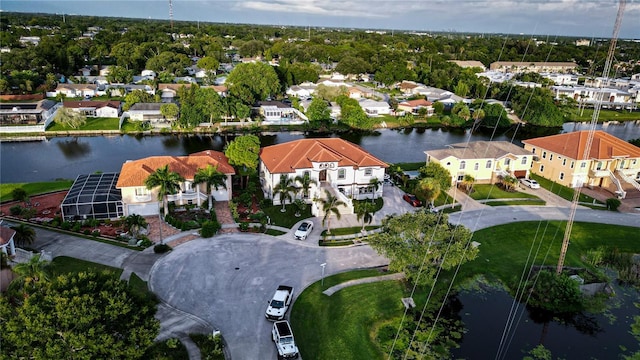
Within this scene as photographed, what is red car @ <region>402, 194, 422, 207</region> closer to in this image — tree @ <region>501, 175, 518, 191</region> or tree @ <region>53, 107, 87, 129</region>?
tree @ <region>501, 175, 518, 191</region>

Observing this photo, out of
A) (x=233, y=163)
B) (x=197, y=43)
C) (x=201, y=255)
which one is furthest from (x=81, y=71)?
(x=201, y=255)

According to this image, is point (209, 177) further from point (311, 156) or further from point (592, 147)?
point (592, 147)

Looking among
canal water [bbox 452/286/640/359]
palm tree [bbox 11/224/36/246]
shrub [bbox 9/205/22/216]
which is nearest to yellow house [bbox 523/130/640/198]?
canal water [bbox 452/286/640/359]

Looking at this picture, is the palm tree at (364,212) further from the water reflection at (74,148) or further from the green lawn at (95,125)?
the green lawn at (95,125)

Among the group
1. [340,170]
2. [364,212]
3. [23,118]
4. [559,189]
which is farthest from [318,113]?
[23,118]

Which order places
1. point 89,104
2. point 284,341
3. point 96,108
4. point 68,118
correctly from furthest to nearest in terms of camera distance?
1. point 89,104
2. point 96,108
3. point 68,118
4. point 284,341

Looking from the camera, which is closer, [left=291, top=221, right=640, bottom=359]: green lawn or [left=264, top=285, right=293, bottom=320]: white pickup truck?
[left=291, top=221, right=640, bottom=359]: green lawn

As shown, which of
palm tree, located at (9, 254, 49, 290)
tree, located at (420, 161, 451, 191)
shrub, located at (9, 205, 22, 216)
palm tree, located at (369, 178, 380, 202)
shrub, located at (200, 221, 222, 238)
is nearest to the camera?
palm tree, located at (9, 254, 49, 290)
